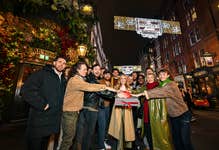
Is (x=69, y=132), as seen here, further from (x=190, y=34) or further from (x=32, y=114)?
(x=190, y=34)

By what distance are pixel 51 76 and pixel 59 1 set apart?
210 inches

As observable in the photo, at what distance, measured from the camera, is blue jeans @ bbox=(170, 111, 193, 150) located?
275cm

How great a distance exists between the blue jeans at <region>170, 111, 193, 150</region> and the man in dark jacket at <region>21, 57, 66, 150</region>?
2.46 meters

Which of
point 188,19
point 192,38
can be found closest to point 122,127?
point 192,38

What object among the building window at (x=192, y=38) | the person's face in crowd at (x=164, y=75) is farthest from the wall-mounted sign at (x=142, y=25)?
the building window at (x=192, y=38)

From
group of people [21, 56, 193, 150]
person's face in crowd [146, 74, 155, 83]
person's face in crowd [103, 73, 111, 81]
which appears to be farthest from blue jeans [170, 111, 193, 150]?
person's face in crowd [103, 73, 111, 81]

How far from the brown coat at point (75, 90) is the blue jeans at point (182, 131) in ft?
5.82

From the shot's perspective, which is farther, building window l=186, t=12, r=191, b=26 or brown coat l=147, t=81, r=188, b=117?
building window l=186, t=12, r=191, b=26

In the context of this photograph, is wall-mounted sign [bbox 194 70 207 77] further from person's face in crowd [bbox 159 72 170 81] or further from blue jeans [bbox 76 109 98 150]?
blue jeans [bbox 76 109 98 150]

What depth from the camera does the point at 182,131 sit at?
2789 mm

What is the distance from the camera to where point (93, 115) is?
10.6ft

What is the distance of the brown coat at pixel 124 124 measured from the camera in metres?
3.07

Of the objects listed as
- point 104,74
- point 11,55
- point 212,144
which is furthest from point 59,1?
point 212,144

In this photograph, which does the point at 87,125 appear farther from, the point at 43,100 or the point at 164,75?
the point at 164,75
